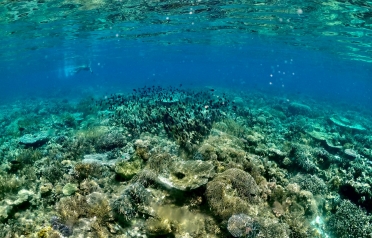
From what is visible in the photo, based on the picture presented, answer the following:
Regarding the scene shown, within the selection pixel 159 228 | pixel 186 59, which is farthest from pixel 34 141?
pixel 186 59

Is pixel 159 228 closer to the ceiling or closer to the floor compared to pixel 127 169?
closer to the ceiling

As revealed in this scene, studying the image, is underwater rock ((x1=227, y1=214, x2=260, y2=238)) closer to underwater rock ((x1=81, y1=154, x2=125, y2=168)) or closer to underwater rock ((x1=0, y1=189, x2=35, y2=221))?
underwater rock ((x1=81, y1=154, x2=125, y2=168))

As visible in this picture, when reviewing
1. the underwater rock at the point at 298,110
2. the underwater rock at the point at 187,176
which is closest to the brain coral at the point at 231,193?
the underwater rock at the point at 187,176

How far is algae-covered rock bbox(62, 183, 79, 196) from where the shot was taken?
22.2 ft

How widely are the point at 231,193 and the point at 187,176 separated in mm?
A: 1151

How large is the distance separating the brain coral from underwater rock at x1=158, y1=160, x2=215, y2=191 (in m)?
0.25

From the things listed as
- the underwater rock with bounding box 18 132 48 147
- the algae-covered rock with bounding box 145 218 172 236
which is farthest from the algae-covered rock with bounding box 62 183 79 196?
the underwater rock with bounding box 18 132 48 147

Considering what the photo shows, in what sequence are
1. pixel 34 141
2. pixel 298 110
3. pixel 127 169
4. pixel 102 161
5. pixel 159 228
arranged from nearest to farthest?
pixel 159 228 → pixel 127 169 → pixel 102 161 → pixel 34 141 → pixel 298 110

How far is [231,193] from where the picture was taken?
6.27m

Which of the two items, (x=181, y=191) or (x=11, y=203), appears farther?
(x=11, y=203)

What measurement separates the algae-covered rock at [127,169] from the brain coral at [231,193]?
8.14 ft

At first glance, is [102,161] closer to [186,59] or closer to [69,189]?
[69,189]

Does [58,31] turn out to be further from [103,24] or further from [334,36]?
[334,36]

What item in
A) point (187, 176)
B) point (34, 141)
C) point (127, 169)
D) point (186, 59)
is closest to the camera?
point (187, 176)
